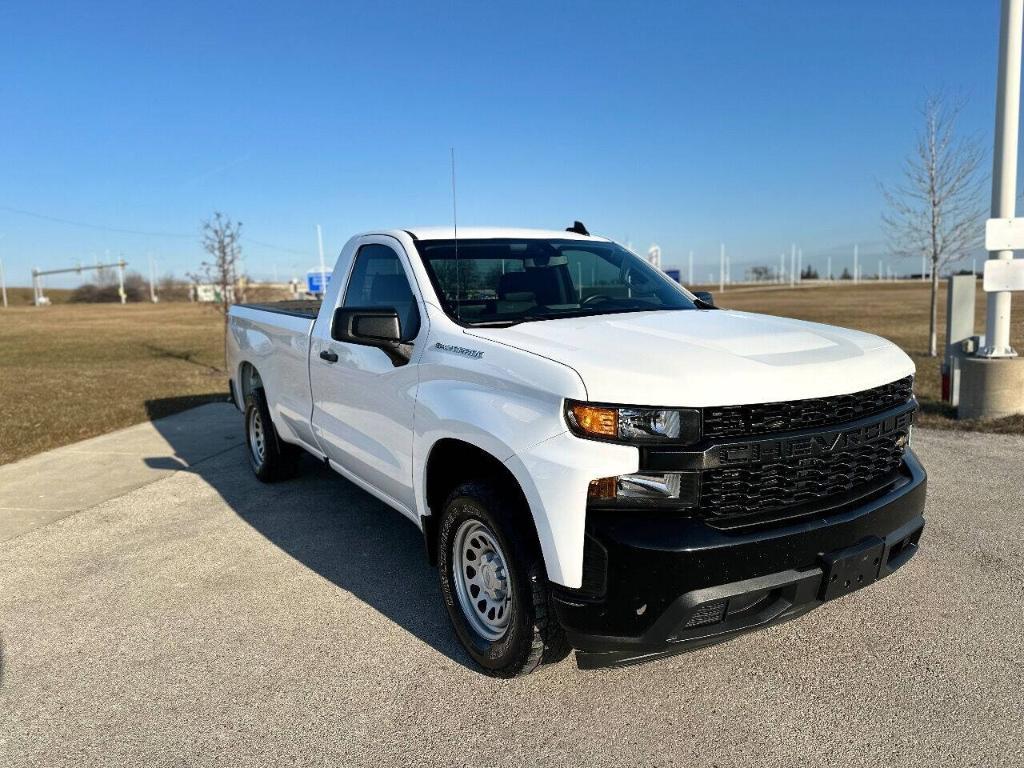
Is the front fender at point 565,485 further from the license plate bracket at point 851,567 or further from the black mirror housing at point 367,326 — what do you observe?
the black mirror housing at point 367,326

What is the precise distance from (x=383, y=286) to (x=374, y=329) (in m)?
0.90

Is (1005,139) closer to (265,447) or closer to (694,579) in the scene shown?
(694,579)

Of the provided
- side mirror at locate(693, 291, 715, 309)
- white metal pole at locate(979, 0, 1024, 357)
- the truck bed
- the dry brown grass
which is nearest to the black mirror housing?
side mirror at locate(693, 291, 715, 309)

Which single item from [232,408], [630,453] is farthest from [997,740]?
[232,408]

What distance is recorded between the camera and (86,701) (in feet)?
10.4

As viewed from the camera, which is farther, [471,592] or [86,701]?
[471,592]

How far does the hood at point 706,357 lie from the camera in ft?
8.61

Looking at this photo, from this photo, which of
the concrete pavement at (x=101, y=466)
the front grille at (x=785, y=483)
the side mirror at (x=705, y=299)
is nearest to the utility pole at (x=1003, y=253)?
the side mirror at (x=705, y=299)

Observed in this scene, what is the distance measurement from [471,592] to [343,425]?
1.53 meters

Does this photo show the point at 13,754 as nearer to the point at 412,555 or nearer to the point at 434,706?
the point at 434,706

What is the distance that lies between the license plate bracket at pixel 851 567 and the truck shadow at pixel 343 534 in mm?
1550

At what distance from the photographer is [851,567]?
2816 mm

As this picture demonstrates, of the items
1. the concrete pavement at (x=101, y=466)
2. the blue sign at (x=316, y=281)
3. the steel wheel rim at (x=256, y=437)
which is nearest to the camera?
the concrete pavement at (x=101, y=466)

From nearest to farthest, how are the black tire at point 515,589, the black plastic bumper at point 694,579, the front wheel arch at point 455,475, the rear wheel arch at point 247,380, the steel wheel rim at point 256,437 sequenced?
1. the black plastic bumper at point 694,579
2. the black tire at point 515,589
3. the front wheel arch at point 455,475
4. the steel wheel rim at point 256,437
5. the rear wheel arch at point 247,380
